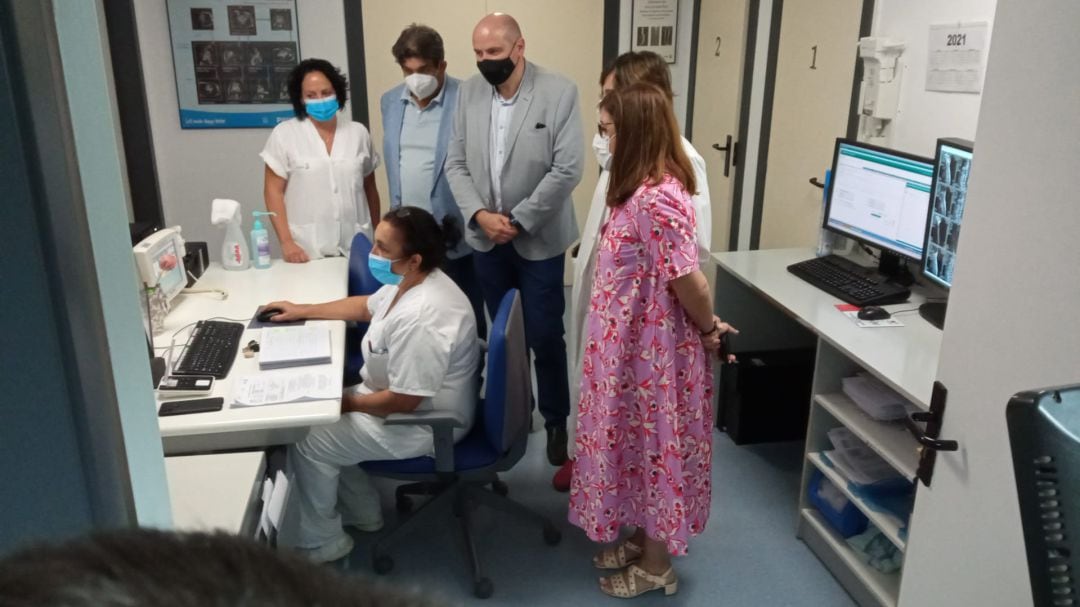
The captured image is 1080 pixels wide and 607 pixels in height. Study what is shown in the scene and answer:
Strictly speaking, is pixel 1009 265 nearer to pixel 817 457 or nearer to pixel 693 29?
pixel 817 457

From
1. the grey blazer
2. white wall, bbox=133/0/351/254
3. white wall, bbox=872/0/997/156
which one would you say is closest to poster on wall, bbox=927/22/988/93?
white wall, bbox=872/0/997/156

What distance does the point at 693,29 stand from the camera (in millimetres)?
4383

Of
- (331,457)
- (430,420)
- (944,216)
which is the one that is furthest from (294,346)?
(944,216)

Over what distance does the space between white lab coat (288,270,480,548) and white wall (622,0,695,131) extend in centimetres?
257

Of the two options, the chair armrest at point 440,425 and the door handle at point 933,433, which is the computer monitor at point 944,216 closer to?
the door handle at point 933,433

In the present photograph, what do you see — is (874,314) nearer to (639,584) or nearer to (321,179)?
(639,584)

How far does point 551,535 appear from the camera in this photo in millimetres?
2455

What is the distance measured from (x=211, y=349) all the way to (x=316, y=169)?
108cm

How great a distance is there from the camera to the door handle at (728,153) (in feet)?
12.8

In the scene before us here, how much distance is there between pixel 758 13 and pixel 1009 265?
2725 mm

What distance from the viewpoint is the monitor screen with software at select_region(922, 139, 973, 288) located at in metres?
2.12

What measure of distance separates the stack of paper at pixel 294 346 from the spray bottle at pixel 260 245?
71cm

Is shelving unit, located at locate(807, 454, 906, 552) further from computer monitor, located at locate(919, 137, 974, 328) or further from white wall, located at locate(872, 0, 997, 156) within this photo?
white wall, located at locate(872, 0, 997, 156)

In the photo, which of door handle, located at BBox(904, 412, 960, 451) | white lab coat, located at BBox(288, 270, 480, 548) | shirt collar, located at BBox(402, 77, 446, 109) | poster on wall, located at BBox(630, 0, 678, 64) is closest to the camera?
door handle, located at BBox(904, 412, 960, 451)
